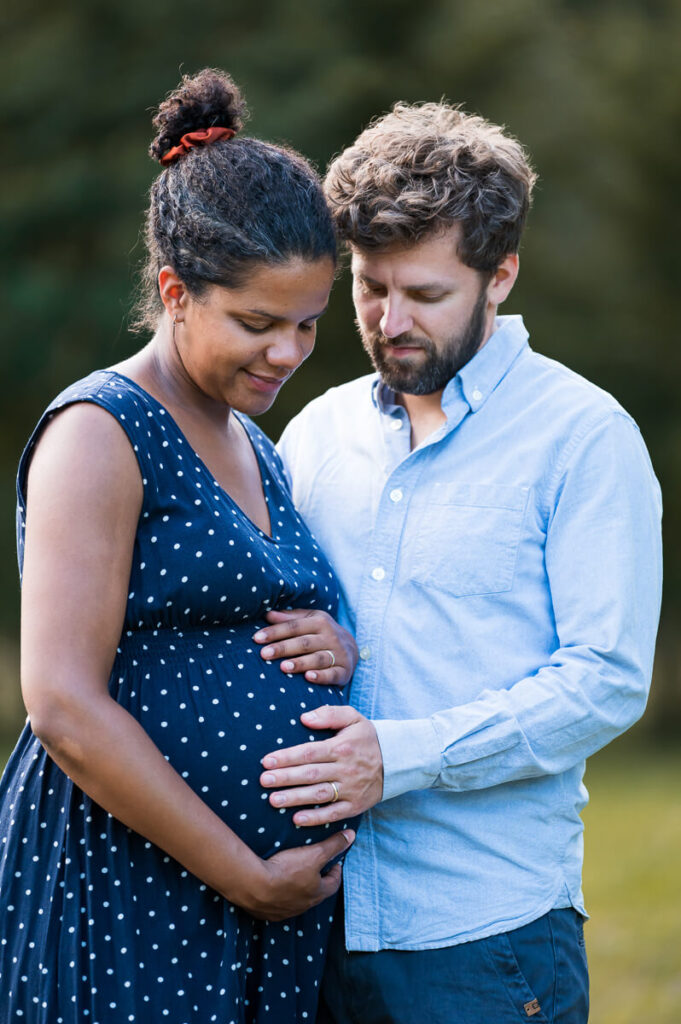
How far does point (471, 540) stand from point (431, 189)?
0.69m

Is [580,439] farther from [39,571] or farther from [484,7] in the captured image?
[484,7]

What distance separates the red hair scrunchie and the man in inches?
12.5

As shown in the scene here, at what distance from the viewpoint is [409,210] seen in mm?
2352

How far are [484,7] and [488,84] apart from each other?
703 mm

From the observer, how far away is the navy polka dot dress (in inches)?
77.2

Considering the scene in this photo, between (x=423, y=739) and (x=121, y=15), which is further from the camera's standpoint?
(x=121, y=15)

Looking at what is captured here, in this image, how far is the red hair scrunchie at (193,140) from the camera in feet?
7.21

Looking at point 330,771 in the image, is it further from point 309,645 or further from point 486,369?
point 486,369

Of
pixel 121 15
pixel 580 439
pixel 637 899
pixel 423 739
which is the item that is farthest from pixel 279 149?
pixel 121 15

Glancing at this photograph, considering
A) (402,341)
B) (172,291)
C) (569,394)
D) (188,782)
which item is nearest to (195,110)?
(172,291)

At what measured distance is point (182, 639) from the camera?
2.07 metres

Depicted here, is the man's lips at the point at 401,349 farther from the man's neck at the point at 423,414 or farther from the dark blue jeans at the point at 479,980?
the dark blue jeans at the point at 479,980

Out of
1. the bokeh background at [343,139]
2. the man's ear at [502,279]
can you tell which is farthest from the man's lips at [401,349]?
the bokeh background at [343,139]

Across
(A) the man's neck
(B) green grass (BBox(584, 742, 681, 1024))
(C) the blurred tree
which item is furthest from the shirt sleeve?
(C) the blurred tree
